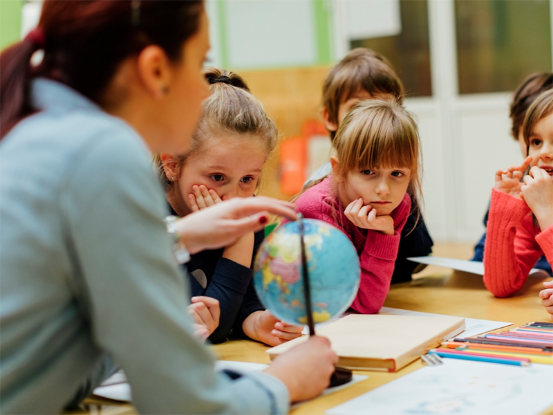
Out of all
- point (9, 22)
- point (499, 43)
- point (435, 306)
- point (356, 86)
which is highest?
point (9, 22)

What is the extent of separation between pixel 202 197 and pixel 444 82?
13.3ft

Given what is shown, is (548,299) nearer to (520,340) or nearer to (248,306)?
(520,340)

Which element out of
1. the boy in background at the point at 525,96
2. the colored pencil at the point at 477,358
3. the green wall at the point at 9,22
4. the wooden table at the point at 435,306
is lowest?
the wooden table at the point at 435,306

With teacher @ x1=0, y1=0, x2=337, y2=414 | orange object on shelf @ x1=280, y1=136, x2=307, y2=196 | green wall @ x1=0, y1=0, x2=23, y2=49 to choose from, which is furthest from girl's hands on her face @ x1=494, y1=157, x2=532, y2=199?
orange object on shelf @ x1=280, y1=136, x2=307, y2=196

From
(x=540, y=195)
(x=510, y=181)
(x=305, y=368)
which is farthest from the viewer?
(x=510, y=181)

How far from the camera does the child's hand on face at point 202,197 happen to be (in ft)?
5.02

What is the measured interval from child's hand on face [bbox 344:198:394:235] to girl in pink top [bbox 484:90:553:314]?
1.19ft

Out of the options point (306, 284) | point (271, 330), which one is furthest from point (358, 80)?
point (306, 284)

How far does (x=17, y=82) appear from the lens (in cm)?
86

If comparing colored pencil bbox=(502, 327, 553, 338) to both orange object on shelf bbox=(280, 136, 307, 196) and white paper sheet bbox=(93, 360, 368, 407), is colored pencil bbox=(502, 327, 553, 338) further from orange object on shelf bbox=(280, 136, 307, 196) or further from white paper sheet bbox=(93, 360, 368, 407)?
orange object on shelf bbox=(280, 136, 307, 196)

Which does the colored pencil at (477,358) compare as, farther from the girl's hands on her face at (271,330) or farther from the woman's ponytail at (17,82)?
the woman's ponytail at (17,82)

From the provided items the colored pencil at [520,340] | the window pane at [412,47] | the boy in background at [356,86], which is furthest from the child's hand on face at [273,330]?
the window pane at [412,47]

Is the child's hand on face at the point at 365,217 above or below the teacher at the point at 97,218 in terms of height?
A: below

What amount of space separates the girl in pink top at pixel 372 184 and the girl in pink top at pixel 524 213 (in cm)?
32
